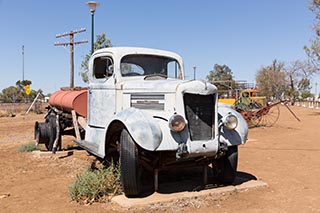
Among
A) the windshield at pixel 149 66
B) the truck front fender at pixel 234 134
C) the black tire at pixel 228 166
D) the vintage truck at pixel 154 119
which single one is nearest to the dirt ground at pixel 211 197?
the black tire at pixel 228 166

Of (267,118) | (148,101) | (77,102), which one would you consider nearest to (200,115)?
(148,101)

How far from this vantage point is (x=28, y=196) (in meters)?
5.59

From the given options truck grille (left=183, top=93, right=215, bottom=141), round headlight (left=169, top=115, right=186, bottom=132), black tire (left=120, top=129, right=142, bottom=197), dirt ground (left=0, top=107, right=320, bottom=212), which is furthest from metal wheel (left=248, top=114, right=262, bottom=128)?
black tire (left=120, top=129, right=142, bottom=197)

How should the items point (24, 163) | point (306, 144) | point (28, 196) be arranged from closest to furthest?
point (28, 196), point (24, 163), point (306, 144)

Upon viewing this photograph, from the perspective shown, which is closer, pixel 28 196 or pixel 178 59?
pixel 28 196

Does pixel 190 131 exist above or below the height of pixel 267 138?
above

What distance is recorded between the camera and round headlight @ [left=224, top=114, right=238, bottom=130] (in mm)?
5398

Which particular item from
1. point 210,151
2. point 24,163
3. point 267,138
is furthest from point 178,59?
point 267,138

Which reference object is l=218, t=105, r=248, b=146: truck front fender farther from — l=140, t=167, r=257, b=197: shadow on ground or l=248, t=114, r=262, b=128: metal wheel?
l=248, t=114, r=262, b=128: metal wheel

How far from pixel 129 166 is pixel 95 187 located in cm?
70

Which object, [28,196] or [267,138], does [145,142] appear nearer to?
[28,196]

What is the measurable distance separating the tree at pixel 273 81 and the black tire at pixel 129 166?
58285 mm

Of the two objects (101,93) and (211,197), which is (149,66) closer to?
(101,93)

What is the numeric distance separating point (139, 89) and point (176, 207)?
6.39 feet
